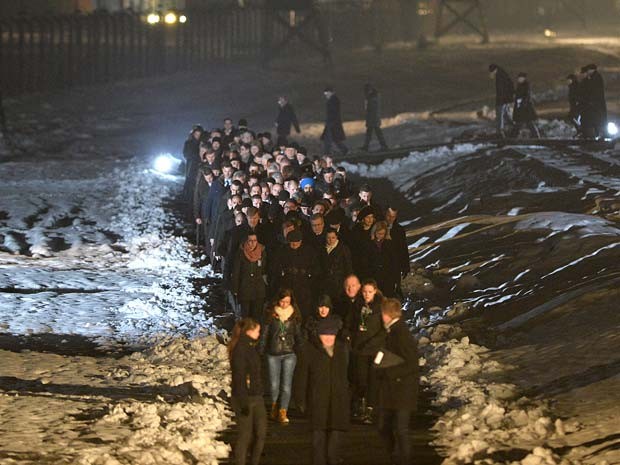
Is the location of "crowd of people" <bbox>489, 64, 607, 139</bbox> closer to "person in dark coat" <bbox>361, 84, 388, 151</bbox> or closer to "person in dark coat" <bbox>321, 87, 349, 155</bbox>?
"person in dark coat" <bbox>361, 84, 388, 151</bbox>

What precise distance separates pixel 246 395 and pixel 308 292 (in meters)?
3.85

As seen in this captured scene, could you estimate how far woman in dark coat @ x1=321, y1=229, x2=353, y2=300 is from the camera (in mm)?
13555

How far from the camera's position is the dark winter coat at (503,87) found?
27.1 meters

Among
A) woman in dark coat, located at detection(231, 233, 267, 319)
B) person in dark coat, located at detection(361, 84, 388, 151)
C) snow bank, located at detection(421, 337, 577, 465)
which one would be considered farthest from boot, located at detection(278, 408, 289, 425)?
person in dark coat, located at detection(361, 84, 388, 151)

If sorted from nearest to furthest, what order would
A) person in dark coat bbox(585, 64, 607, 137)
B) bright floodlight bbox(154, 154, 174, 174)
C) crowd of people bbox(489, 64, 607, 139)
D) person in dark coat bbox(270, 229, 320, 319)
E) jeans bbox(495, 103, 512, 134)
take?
person in dark coat bbox(270, 229, 320, 319) < person in dark coat bbox(585, 64, 607, 137) < crowd of people bbox(489, 64, 607, 139) < jeans bbox(495, 103, 512, 134) < bright floodlight bbox(154, 154, 174, 174)

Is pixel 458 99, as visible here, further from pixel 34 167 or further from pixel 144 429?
pixel 144 429

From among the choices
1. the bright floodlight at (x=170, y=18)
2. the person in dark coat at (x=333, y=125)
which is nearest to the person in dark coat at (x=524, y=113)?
the person in dark coat at (x=333, y=125)

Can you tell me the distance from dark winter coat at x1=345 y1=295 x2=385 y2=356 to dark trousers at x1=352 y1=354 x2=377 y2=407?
0.09 m

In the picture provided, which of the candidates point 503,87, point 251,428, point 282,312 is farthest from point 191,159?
point 251,428

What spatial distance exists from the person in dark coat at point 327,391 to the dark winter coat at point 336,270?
11.4 feet

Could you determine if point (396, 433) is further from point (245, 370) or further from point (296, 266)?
point (296, 266)

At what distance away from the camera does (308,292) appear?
1348 cm

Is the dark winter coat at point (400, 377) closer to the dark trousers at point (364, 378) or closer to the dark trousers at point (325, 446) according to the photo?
the dark trousers at point (364, 378)

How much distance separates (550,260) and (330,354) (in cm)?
738
